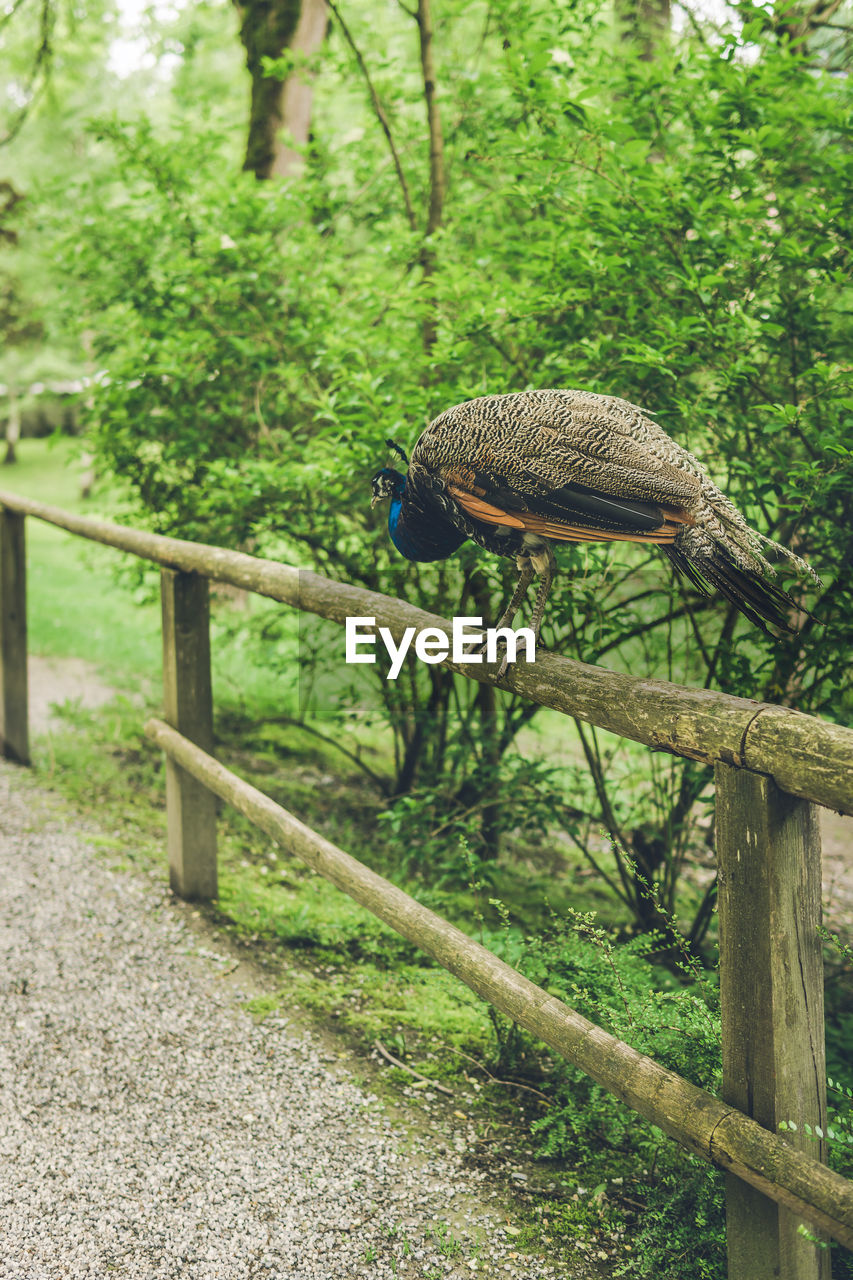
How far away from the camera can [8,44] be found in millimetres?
14977

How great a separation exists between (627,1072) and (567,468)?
4.28 feet

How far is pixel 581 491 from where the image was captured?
7.04 ft

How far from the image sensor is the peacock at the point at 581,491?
Result: 6.56 ft

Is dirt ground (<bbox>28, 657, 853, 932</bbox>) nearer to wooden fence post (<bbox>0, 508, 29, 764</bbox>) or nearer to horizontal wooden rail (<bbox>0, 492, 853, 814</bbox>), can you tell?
wooden fence post (<bbox>0, 508, 29, 764</bbox>)

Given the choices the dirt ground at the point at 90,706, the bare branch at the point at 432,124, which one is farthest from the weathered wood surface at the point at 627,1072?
the bare branch at the point at 432,124

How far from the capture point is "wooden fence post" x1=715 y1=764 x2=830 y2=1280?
1593 millimetres

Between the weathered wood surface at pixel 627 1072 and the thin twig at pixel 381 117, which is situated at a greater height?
the thin twig at pixel 381 117

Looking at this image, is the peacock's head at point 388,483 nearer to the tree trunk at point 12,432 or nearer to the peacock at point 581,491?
the peacock at point 581,491

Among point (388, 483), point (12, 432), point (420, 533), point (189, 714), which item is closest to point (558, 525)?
point (420, 533)

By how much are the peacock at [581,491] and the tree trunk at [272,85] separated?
5.63 meters

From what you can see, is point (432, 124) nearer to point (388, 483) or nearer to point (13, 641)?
point (388, 483)

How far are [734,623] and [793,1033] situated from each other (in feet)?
6.27

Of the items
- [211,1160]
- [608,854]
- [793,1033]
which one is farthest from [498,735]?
[793,1033]

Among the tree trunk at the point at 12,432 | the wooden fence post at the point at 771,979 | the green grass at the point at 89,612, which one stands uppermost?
the tree trunk at the point at 12,432
